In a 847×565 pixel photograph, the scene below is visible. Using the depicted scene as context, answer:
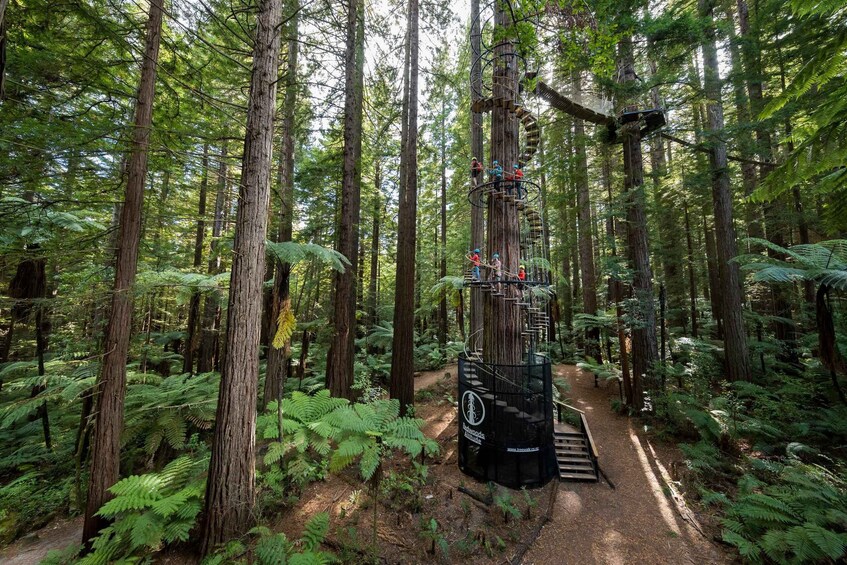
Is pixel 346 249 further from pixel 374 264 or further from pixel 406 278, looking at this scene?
pixel 374 264

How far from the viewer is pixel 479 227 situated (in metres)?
10.0

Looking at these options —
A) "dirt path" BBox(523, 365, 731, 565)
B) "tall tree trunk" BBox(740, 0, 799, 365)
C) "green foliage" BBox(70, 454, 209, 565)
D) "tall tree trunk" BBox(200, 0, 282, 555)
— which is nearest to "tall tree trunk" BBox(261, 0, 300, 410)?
"tall tree trunk" BBox(200, 0, 282, 555)

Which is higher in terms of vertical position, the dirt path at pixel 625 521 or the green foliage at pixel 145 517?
the green foliage at pixel 145 517

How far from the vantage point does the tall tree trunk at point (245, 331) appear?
3486mm

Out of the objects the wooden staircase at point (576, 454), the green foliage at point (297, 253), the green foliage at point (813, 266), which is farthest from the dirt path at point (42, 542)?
the green foliage at point (813, 266)

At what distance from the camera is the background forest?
11.8 feet

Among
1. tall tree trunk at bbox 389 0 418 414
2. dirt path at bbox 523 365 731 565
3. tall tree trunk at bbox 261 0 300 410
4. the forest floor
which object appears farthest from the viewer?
tall tree trunk at bbox 389 0 418 414

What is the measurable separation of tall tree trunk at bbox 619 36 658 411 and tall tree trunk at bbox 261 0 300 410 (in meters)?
8.33

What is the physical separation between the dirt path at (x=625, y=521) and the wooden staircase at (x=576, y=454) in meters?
0.20

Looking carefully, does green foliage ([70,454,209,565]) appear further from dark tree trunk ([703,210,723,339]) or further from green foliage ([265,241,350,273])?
dark tree trunk ([703,210,723,339])

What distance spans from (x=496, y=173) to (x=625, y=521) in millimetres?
6293

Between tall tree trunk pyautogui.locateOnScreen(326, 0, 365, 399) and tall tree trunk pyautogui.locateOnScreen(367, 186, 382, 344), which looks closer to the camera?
tall tree trunk pyautogui.locateOnScreen(326, 0, 365, 399)

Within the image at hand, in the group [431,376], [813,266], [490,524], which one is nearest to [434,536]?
[490,524]

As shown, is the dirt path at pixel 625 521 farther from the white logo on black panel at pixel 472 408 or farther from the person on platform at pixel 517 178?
the person on platform at pixel 517 178
